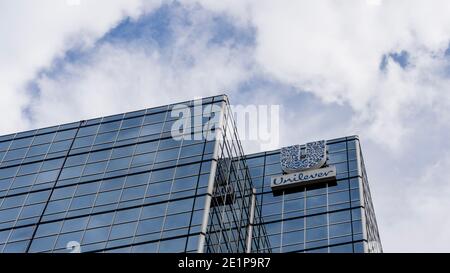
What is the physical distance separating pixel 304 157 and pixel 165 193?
16362 millimetres

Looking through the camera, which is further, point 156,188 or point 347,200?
point 347,200

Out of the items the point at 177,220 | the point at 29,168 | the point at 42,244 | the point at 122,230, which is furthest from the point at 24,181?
the point at 177,220

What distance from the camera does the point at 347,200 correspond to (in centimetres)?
5431

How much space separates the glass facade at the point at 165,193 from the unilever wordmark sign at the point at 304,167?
2.85ft

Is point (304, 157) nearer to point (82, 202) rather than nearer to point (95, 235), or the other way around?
point (82, 202)

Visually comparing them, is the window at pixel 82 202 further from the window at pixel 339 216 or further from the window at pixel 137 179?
the window at pixel 339 216

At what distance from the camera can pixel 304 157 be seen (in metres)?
58.8

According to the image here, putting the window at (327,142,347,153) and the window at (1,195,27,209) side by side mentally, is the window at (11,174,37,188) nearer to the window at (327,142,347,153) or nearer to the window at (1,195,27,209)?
the window at (1,195,27,209)

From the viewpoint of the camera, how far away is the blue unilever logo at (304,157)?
58.0 meters

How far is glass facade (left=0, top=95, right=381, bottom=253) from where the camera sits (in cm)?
4484

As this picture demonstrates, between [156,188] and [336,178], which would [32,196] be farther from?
[336,178]

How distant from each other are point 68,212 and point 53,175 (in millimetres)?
5629

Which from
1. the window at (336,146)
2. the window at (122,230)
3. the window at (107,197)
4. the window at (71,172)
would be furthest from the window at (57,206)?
the window at (336,146)
